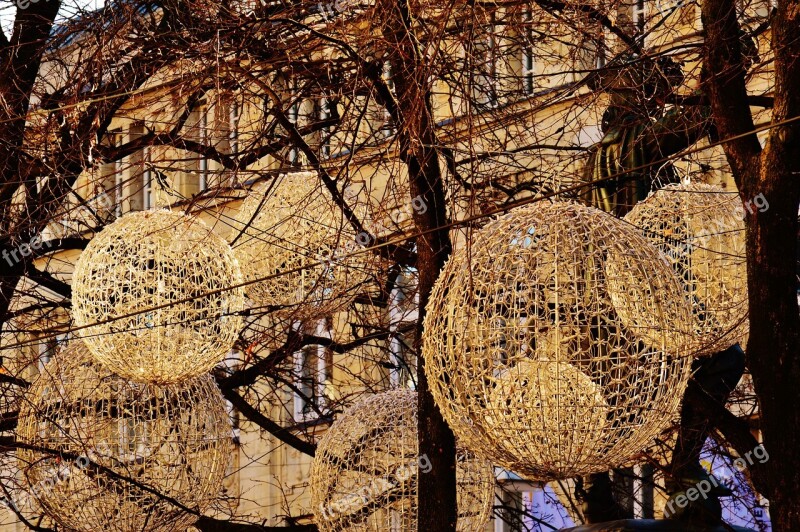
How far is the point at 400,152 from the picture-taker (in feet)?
Answer: 24.5

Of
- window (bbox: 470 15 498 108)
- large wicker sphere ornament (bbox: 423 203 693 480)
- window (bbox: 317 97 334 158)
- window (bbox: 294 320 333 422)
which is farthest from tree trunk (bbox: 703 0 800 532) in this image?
window (bbox: 294 320 333 422)

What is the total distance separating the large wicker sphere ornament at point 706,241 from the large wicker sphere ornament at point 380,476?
172 cm

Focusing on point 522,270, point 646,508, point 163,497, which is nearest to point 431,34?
point 522,270

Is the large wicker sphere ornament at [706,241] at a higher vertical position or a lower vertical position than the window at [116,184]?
lower

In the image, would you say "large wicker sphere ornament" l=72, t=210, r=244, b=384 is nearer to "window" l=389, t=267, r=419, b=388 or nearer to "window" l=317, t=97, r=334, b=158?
"window" l=317, t=97, r=334, b=158

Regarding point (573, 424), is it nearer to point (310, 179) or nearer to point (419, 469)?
point (419, 469)

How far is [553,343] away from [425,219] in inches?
84.2

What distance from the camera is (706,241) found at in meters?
8.04

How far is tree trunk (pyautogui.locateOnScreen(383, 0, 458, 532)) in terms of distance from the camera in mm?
7195

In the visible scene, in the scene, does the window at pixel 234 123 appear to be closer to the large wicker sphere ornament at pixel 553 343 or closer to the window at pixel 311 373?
the window at pixel 311 373

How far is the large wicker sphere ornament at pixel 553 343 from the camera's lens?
18.8 feet

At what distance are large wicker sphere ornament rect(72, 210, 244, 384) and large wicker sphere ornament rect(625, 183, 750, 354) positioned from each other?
2386 millimetres

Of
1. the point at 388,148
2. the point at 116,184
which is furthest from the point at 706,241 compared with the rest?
the point at 116,184

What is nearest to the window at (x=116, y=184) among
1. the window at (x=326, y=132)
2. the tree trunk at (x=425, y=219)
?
the window at (x=326, y=132)
